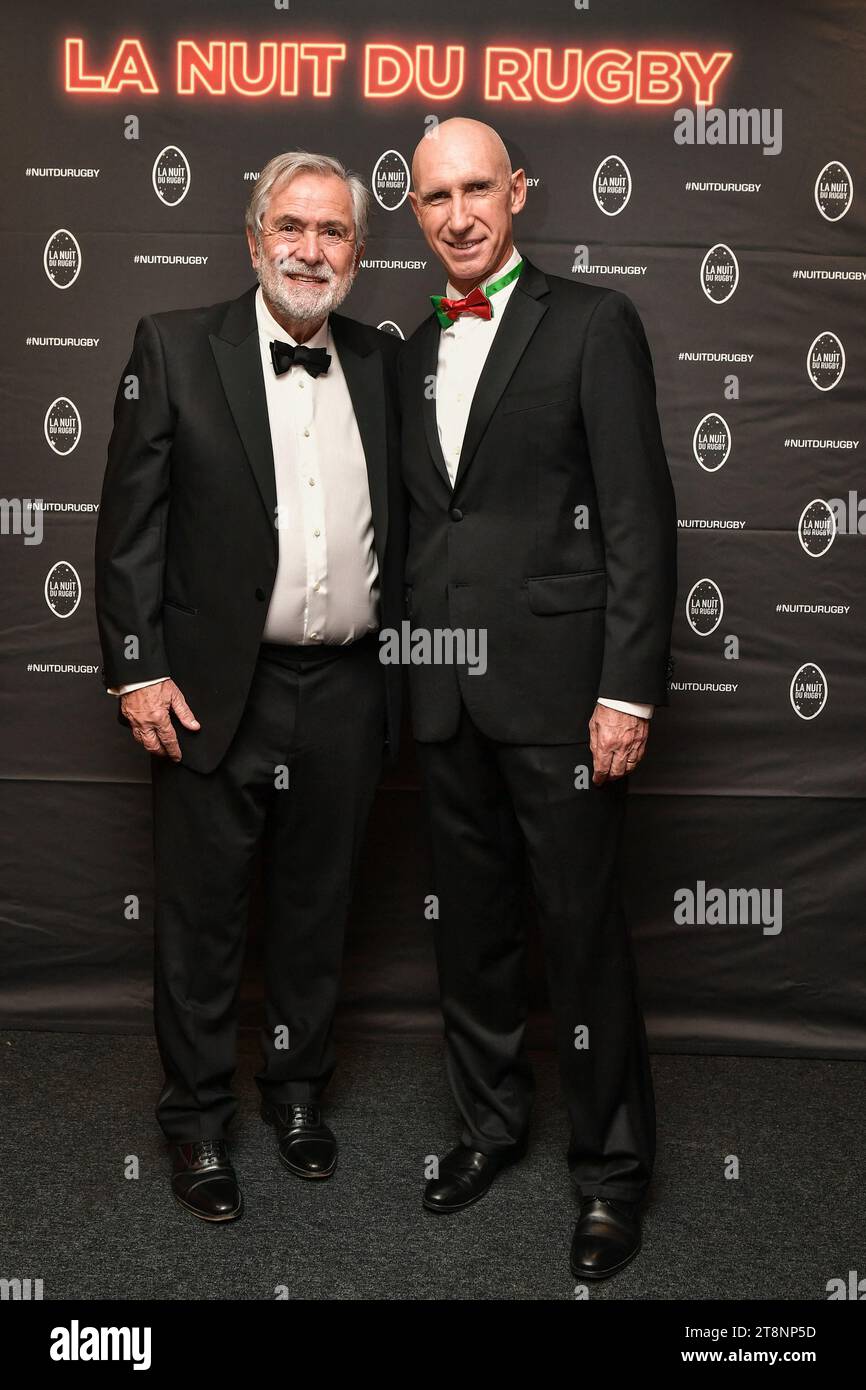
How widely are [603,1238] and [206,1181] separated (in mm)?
709

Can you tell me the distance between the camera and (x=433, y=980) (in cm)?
304

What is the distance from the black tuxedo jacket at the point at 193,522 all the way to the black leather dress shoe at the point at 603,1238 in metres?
1.01

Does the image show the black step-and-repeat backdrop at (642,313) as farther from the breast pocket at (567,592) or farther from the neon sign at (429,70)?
the breast pocket at (567,592)

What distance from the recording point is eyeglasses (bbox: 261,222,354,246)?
2.23m

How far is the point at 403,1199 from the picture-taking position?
2.29 metres

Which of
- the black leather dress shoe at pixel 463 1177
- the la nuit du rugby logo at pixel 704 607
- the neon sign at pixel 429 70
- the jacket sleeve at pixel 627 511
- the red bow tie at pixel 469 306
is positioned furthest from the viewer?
the la nuit du rugby logo at pixel 704 607

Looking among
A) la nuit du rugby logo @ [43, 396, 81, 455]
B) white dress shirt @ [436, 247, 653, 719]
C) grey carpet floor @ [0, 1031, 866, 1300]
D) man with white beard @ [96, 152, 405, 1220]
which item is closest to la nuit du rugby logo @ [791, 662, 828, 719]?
grey carpet floor @ [0, 1031, 866, 1300]

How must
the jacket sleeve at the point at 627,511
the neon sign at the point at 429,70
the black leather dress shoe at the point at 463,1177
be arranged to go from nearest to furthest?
the jacket sleeve at the point at 627,511
the black leather dress shoe at the point at 463,1177
the neon sign at the point at 429,70

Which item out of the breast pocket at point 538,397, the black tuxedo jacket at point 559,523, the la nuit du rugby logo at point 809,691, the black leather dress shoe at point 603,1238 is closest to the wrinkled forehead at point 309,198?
the black tuxedo jacket at point 559,523

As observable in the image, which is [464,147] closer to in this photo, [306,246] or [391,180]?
[306,246]

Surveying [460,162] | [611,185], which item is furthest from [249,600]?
[611,185]

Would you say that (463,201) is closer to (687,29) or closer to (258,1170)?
(687,29)

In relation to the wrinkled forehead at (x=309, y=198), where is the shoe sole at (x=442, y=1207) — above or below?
below

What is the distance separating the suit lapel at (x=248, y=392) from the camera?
2.20 metres
